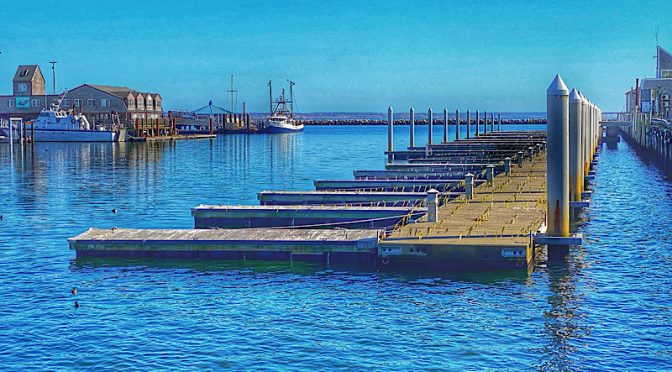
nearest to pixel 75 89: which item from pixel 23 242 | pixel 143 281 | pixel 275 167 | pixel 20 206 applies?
pixel 275 167

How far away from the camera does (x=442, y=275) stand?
26.1 m

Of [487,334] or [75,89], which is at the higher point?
[75,89]

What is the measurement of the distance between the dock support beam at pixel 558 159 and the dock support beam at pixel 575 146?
281 inches

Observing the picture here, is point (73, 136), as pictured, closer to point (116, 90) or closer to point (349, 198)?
point (116, 90)

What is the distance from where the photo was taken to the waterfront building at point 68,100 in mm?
154875

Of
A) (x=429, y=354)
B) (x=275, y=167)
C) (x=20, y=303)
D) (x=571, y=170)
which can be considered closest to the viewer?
(x=429, y=354)

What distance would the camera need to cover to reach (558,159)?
26.3m

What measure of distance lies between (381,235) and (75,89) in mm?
136104

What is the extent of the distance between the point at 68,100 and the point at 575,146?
130576 millimetres

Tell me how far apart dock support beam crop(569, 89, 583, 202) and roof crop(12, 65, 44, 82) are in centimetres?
13489

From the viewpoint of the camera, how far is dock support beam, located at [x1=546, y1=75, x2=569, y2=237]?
26.2 m

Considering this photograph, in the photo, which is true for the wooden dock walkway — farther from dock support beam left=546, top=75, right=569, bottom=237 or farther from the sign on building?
the sign on building

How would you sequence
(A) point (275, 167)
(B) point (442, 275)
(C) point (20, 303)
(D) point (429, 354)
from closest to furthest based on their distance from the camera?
1. (D) point (429, 354)
2. (C) point (20, 303)
3. (B) point (442, 275)
4. (A) point (275, 167)

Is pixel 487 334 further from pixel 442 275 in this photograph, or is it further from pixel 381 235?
pixel 381 235
